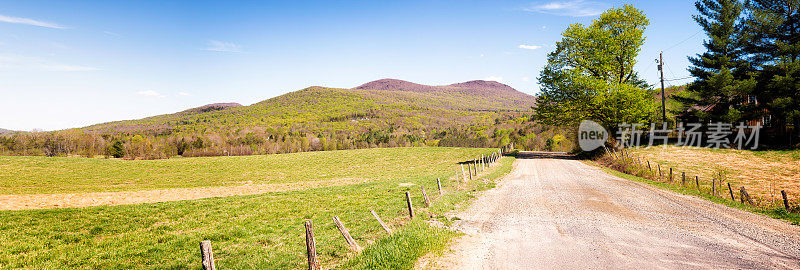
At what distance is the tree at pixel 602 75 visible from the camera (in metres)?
32.7

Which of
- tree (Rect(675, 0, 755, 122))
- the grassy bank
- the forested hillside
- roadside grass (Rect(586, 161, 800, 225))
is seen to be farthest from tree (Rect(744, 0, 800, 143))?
the forested hillside

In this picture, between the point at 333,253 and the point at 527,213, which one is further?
the point at 527,213

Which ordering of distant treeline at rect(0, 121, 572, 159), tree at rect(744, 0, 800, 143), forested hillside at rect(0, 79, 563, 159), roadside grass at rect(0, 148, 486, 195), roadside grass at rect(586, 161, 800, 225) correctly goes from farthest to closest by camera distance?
1. forested hillside at rect(0, 79, 563, 159)
2. distant treeline at rect(0, 121, 572, 159)
3. roadside grass at rect(0, 148, 486, 195)
4. tree at rect(744, 0, 800, 143)
5. roadside grass at rect(586, 161, 800, 225)

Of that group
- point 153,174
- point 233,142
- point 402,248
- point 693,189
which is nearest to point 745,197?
point 693,189

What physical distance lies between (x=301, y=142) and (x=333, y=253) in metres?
111

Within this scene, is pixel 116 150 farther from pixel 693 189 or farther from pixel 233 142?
pixel 693 189

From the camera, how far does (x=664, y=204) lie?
→ 43.8 feet

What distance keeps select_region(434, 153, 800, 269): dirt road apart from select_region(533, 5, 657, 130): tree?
20813 mm

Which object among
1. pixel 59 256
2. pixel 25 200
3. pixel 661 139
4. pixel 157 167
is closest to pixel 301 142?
pixel 157 167

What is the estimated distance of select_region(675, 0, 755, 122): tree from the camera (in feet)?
120

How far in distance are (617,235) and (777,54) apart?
46504mm

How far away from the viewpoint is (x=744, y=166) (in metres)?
26.0

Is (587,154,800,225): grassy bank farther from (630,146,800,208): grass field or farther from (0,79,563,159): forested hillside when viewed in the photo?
(0,79,563,159): forested hillside

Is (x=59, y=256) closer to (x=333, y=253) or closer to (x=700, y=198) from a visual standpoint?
(x=333, y=253)
